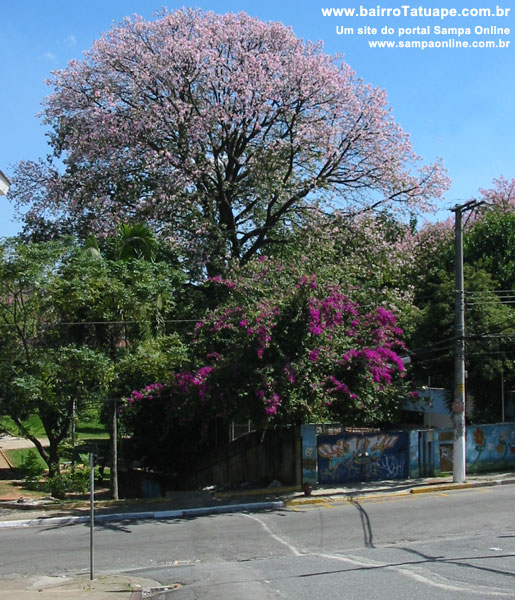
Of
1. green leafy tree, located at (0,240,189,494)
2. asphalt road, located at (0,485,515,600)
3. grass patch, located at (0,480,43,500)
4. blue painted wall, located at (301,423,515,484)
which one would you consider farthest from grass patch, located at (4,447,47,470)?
asphalt road, located at (0,485,515,600)

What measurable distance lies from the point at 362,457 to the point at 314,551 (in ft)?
29.3

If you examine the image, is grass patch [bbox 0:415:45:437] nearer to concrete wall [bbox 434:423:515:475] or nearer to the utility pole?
the utility pole

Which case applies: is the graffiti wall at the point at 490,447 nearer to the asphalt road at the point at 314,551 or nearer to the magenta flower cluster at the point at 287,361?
the asphalt road at the point at 314,551

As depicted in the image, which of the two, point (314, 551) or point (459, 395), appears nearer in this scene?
point (314, 551)

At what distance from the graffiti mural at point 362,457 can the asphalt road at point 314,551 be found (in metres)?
2.43

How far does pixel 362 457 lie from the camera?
20672 millimetres

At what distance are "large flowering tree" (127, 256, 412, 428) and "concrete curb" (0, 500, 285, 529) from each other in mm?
2190

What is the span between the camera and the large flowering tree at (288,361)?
57.3ft

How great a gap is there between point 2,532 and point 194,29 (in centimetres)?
1859

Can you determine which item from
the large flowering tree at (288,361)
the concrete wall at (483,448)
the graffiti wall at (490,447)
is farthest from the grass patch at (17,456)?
the graffiti wall at (490,447)

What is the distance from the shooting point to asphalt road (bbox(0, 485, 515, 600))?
343 inches

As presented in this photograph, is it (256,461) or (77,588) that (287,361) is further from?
(77,588)

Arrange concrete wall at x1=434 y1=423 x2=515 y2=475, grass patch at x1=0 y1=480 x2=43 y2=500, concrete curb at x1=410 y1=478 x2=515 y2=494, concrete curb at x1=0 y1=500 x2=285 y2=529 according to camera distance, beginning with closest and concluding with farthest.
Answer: concrete curb at x1=0 y1=500 x2=285 y2=529, grass patch at x1=0 y1=480 x2=43 y2=500, concrete curb at x1=410 y1=478 x2=515 y2=494, concrete wall at x1=434 y1=423 x2=515 y2=475

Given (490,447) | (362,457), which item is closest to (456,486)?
(362,457)
